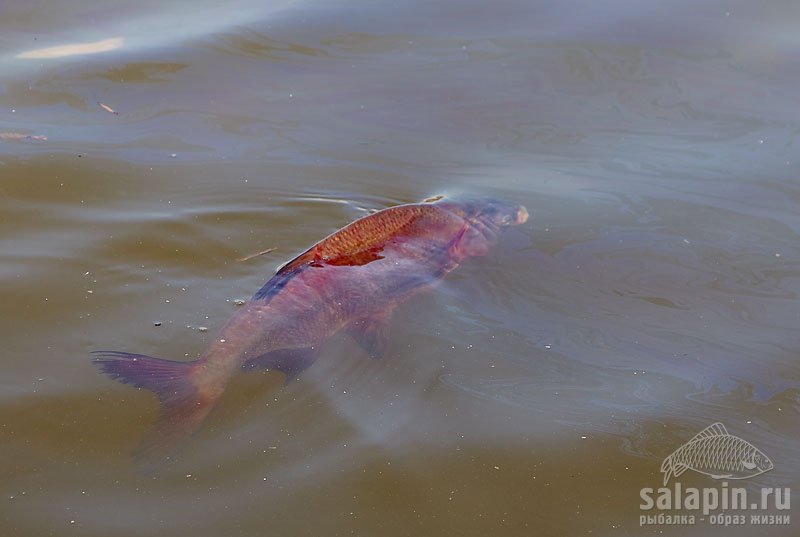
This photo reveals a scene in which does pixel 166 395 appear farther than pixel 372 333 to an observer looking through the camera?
No

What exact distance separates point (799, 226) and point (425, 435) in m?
2.45

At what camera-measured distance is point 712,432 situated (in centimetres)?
333

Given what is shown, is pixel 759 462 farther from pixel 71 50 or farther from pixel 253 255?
pixel 71 50

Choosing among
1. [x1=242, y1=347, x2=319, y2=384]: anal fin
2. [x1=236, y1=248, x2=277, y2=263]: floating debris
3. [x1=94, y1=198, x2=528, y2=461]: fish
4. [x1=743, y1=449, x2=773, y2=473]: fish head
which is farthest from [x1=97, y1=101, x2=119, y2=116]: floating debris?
[x1=743, y1=449, x2=773, y2=473]: fish head

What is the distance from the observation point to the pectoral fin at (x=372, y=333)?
3.64 m

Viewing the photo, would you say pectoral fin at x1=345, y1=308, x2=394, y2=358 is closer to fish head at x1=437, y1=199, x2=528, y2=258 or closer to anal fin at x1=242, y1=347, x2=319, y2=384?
anal fin at x1=242, y1=347, x2=319, y2=384

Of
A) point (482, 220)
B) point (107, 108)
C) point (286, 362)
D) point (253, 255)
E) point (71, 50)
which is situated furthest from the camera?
point (71, 50)

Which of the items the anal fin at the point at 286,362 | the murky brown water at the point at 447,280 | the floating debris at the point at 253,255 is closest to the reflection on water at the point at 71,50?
the murky brown water at the point at 447,280

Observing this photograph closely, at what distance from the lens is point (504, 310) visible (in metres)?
3.92

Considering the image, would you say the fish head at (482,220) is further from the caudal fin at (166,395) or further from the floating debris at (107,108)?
the floating debris at (107,108)

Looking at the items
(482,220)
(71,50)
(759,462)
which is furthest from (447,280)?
(71,50)

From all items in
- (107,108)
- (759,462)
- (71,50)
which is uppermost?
(71,50)

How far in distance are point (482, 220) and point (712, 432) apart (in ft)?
5.13

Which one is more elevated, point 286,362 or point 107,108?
point 107,108
